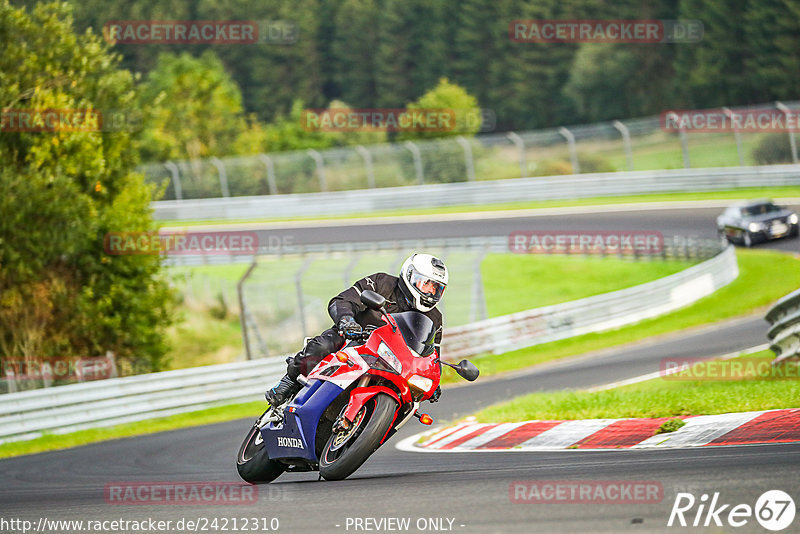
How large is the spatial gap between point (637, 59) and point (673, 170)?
42.5 m

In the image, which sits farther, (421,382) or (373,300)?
(421,382)

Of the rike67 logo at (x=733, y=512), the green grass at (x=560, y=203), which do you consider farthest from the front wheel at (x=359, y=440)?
the green grass at (x=560, y=203)

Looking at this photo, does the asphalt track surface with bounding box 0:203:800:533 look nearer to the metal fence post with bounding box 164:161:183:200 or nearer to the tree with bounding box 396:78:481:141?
the metal fence post with bounding box 164:161:183:200

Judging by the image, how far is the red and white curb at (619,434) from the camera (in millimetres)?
8180

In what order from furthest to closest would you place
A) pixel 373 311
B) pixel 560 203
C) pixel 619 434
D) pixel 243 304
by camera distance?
pixel 560 203 < pixel 243 304 < pixel 619 434 < pixel 373 311

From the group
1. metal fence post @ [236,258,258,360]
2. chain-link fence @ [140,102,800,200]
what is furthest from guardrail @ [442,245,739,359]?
chain-link fence @ [140,102,800,200]

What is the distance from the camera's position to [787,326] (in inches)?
509

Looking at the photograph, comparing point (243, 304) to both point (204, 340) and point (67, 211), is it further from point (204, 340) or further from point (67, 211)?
point (204, 340)

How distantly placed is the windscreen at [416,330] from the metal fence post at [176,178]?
128ft

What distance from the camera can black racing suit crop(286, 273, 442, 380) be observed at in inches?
310

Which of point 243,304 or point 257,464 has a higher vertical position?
point 243,304

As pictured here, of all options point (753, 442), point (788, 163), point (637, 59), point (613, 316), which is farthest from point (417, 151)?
point (637, 59)

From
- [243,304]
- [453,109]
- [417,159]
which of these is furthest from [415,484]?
[453,109]

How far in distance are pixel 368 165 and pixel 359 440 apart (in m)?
38.4
